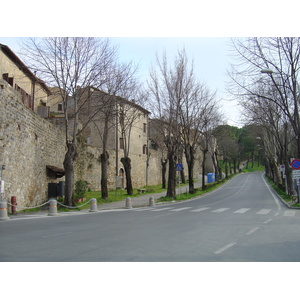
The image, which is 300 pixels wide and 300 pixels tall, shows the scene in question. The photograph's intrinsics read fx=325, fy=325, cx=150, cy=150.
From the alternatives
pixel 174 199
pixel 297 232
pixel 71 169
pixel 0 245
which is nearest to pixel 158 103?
pixel 174 199

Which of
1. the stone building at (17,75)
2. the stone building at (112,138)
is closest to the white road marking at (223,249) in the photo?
the stone building at (112,138)

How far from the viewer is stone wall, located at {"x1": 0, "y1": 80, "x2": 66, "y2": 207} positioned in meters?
17.2

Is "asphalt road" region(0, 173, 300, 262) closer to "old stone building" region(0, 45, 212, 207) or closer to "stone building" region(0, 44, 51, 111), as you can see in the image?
"old stone building" region(0, 45, 212, 207)

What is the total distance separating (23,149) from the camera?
19.9 metres

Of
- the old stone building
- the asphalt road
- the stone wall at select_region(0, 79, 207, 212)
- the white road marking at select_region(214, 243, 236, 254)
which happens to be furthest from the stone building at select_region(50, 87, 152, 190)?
the white road marking at select_region(214, 243, 236, 254)

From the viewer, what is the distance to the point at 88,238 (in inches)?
352

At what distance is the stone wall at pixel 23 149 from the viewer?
1725 centimetres

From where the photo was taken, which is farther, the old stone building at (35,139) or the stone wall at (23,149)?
the old stone building at (35,139)

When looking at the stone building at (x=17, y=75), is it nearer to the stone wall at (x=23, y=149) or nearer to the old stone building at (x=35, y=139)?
the old stone building at (x=35, y=139)

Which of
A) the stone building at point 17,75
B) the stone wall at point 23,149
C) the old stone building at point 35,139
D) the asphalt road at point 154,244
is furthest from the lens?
the stone building at point 17,75

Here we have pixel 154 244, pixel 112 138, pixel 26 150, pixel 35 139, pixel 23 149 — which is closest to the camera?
pixel 154 244

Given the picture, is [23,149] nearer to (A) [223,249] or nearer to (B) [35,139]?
(B) [35,139]

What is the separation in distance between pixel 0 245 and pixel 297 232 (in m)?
8.49

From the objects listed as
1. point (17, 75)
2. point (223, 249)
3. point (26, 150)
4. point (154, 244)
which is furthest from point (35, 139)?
point (223, 249)
